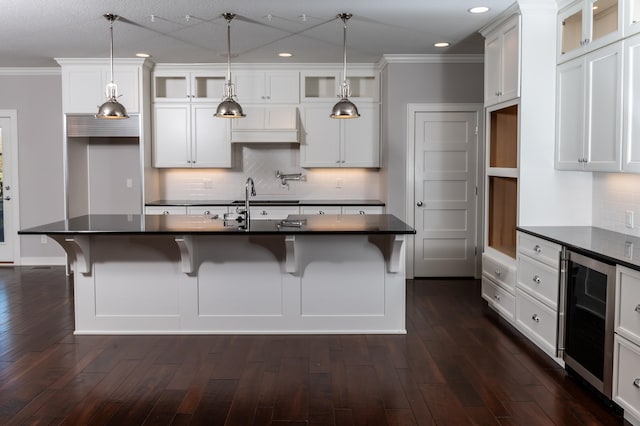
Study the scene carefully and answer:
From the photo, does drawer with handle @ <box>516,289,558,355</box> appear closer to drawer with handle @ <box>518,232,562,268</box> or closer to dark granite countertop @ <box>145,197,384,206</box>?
drawer with handle @ <box>518,232,562,268</box>

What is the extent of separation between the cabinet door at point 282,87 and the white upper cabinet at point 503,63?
8.03 ft

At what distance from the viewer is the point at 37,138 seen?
7.20 metres

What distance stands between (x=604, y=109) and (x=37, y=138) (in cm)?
646

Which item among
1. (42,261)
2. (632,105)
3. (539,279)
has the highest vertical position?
(632,105)

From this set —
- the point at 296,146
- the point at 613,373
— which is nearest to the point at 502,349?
the point at 613,373

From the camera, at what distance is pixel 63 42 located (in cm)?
564

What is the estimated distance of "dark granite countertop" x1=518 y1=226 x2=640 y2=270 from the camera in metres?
2.99

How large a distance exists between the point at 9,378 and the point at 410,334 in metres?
2.75

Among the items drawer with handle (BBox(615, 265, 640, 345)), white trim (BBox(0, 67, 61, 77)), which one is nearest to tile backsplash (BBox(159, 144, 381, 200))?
white trim (BBox(0, 67, 61, 77))

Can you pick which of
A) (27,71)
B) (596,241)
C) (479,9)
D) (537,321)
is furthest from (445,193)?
(27,71)

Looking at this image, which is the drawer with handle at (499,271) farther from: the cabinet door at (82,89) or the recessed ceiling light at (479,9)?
the cabinet door at (82,89)

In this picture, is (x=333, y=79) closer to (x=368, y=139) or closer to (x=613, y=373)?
(x=368, y=139)

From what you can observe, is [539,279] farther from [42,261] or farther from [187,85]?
[42,261]

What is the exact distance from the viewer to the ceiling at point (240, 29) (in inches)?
174
